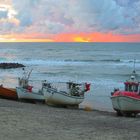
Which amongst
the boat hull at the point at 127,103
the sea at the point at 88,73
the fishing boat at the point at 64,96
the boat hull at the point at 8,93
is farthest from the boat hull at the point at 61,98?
the boat hull at the point at 127,103

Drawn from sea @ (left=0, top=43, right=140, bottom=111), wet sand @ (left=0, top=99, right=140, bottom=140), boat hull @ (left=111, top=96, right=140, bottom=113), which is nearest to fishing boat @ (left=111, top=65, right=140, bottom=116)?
boat hull @ (left=111, top=96, right=140, bottom=113)

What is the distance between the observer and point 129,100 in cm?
2067

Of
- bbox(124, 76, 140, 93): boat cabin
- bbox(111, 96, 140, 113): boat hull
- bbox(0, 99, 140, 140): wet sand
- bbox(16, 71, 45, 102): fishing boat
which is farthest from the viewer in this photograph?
bbox(16, 71, 45, 102): fishing boat

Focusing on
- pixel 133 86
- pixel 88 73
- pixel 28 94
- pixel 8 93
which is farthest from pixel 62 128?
pixel 88 73

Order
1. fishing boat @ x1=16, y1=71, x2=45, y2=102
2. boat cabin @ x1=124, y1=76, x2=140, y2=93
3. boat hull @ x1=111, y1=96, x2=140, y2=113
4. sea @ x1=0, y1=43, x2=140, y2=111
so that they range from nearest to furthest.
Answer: boat hull @ x1=111, y1=96, x2=140, y2=113 < boat cabin @ x1=124, y1=76, x2=140, y2=93 < fishing boat @ x1=16, y1=71, x2=45, y2=102 < sea @ x1=0, y1=43, x2=140, y2=111

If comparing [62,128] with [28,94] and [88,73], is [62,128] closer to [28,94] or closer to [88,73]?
[28,94]

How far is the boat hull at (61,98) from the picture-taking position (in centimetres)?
2517

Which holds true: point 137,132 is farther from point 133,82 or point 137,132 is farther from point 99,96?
point 99,96

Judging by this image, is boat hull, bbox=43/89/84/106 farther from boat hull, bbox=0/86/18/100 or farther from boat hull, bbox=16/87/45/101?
boat hull, bbox=0/86/18/100

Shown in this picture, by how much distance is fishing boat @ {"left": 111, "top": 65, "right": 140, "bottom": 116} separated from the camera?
67.8ft

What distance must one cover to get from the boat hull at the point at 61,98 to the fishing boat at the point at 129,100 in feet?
14.6

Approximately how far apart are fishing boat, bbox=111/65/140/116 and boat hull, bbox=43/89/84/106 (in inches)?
176

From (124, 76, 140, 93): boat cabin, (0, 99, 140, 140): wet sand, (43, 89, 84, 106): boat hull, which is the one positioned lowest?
(0, 99, 140, 140): wet sand

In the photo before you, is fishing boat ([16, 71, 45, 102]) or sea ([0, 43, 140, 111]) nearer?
fishing boat ([16, 71, 45, 102])
